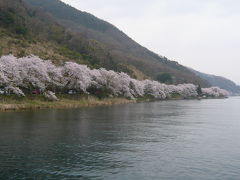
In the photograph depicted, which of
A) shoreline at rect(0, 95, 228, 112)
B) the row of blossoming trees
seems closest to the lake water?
shoreline at rect(0, 95, 228, 112)

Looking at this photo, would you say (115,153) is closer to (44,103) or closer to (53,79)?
(44,103)

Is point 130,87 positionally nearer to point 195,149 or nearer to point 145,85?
point 145,85

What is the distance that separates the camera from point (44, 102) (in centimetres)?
7750

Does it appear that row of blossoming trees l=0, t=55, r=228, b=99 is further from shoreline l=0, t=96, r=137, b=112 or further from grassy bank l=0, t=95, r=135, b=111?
shoreline l=0, t=96, r=137, b=112

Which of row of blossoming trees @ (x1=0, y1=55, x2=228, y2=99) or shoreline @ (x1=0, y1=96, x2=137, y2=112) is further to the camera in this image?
row of blossoming trees @ (x1=0, y1=55, x2=228, y2=99)

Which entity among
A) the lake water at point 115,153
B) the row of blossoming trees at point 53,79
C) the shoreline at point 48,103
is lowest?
the lake water at point 115,153

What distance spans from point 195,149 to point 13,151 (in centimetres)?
1662

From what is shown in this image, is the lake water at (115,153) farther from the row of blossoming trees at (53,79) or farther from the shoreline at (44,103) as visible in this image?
the row of blossoming trees at (53,79)

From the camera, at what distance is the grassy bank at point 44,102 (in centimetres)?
6724

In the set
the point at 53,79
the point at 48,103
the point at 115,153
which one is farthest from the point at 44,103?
the point at 115,153

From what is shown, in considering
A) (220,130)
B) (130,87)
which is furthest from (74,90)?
(220,130)

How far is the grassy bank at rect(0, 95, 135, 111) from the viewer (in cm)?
6724

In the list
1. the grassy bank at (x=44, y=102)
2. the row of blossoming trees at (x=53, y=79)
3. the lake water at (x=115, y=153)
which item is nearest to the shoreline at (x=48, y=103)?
the grassy bank at (x=44, y=102)

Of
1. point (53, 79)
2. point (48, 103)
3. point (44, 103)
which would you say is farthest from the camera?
point (53, 79)
